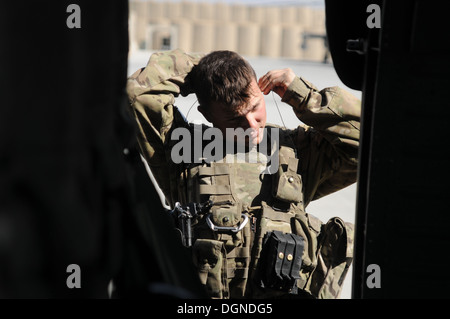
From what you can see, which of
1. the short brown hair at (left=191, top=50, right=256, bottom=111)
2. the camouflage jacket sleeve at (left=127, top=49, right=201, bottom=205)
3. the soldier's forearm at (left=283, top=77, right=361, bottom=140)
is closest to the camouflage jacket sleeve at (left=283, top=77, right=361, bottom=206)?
the soldier's forearm at (left=283, top=77, right=361, bottom=140)

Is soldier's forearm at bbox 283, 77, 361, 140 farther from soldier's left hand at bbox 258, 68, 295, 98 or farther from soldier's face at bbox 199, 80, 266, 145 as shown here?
soldier's face at bbox 199, 80, 266, 145

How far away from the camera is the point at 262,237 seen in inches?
113

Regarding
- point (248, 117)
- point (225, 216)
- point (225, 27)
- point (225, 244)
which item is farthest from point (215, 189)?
point (225, 27)

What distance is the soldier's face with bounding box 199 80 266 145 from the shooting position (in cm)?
295

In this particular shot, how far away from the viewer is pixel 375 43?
170 centimetres

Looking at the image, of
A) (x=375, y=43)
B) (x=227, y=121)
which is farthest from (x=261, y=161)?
(x=375, y=43)

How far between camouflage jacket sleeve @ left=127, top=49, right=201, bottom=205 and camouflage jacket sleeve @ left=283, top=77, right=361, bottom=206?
57 cm

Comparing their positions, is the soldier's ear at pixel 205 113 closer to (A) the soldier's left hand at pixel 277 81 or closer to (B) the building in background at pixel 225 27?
(A) the soldier's left hand at pixel 277 81

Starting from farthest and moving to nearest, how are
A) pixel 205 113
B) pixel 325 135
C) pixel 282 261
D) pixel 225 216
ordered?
pixel 205 113
pixel 325 135
pixel 225 216
pixel 282 261

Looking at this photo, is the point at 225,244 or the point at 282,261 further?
the point at 225,244

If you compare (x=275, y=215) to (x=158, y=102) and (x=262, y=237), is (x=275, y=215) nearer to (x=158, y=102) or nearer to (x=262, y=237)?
(x=262, y=237)

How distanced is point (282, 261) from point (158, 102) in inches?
38.9

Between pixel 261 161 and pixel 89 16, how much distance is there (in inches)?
83.6
